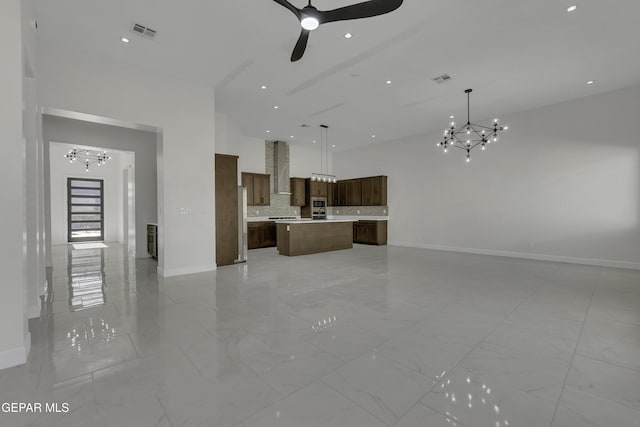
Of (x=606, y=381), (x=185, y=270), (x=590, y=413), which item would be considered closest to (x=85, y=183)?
(x=185, y=270)

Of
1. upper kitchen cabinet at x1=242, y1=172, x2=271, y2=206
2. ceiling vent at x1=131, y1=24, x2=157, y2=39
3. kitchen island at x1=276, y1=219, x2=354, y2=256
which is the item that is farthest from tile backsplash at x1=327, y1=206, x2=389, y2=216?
ceiling vent at x1=131, y1=24, x2=157, y2=39

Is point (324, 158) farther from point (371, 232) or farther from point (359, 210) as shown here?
point (371, 232)

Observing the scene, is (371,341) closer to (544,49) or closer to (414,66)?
(414,66)

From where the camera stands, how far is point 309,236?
7867 mm

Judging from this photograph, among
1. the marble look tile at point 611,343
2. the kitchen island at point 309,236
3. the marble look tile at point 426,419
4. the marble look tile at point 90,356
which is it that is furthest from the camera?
the kitchen island at point 309,236

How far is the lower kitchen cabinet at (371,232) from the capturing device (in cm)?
995

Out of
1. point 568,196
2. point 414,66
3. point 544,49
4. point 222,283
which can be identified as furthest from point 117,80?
point 568,196

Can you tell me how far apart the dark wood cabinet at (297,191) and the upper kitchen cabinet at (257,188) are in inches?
44.7

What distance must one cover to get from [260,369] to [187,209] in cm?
404

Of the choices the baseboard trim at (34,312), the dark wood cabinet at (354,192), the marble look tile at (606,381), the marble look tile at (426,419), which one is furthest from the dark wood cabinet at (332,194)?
the marble look tile at (426,419)

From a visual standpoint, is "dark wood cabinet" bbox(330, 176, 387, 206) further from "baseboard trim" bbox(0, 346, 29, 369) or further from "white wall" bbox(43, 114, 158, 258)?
"baseboard trim" bbox(0, 346, 29, 369)

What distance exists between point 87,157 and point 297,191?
313 inches

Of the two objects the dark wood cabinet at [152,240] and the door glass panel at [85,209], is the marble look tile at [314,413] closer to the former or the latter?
the dark wood cabinet at [152,240]

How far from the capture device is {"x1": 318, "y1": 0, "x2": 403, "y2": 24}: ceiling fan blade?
2547 mm
